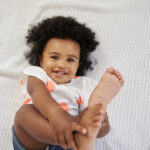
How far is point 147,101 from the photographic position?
1104 mm

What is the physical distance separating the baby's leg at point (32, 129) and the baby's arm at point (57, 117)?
0.09ft

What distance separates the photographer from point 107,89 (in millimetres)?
819

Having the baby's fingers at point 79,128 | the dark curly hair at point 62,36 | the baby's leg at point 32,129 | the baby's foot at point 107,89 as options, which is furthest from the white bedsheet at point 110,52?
the baby's fingers at point 79,128

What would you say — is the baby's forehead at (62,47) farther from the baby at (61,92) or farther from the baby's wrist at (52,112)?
the baby's wrist at (52,112)

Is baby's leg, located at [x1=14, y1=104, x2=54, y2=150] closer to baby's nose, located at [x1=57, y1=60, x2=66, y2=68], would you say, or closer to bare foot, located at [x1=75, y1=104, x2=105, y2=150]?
bare foot, located at [x1=75, y1=104, x2=105, y2=150]

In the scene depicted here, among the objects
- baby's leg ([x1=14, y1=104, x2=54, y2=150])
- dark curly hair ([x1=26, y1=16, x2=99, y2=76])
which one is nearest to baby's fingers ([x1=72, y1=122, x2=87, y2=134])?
baby's leg ([x1=14, y1=104, x2=54, y2=150])

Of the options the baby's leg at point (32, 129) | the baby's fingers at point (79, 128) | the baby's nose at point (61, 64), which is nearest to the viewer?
the baby's fingers at point (79, 128)

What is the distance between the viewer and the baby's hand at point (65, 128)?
683 mm

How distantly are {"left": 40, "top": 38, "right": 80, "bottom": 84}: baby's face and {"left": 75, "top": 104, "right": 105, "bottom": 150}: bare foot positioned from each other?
0.33 metres

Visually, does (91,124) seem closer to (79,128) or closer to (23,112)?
(79,128)

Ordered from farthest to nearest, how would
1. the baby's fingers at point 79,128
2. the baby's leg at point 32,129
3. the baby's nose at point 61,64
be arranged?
the baby's nose at point 61,64, the baby's leg at point 32,129, the baby's fingers at point 79,128

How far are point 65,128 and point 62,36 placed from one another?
466 mm

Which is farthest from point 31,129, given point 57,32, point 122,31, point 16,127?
point 122,31

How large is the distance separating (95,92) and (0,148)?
1.55 ft
